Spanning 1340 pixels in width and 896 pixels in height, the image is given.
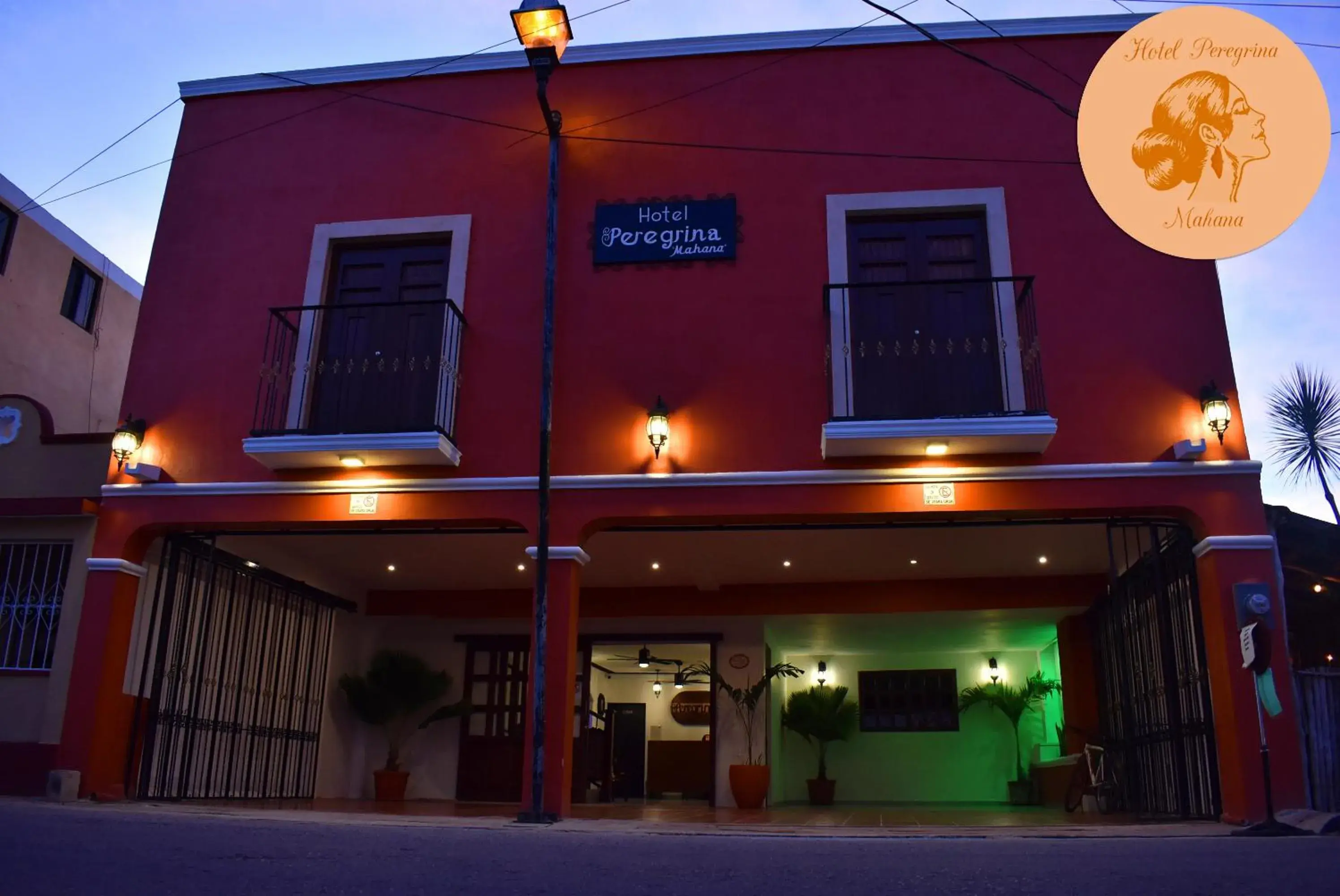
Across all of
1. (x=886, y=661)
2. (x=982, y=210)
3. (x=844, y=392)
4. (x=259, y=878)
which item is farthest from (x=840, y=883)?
(x=886, y=661)

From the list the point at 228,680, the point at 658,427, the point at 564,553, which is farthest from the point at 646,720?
the point at 658,427

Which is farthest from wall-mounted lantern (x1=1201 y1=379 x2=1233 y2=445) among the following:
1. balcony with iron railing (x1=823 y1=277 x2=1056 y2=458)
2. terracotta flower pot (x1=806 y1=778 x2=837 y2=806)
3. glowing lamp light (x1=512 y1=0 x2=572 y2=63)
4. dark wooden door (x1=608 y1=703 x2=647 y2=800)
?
dark wooden door (x1=608 y1=703 x2=647 y2=800)

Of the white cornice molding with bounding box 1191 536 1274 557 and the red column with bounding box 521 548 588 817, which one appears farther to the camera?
the red column with bounding box 521 548 588 817

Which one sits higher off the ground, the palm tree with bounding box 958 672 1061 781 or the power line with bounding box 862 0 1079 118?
the power line with bounding box 862 0 1079 118

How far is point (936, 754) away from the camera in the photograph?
52.1ft

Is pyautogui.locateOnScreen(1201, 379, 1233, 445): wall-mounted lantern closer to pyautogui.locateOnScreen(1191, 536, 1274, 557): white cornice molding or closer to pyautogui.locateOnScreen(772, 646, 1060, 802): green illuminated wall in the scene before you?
pyautogui.locateOnScreen(1191, 536, 1274, 557): white cornice molding

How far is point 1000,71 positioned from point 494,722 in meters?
9.00

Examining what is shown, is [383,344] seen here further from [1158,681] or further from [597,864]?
[1158,681]

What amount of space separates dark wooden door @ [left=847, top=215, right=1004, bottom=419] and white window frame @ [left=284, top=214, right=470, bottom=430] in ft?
10.5

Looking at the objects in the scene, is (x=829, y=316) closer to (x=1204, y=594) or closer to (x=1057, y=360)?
(x=1057, y=360)

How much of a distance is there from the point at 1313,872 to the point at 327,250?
8334 millimetres

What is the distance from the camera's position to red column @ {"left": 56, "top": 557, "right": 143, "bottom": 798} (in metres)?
8.54

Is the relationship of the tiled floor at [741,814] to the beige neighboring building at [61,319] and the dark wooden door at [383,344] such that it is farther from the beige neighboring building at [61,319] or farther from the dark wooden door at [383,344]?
the beige neighboring building at [61,319]

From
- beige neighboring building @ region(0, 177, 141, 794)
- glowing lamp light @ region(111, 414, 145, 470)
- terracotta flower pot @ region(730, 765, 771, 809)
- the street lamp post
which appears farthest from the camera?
terracotta flower pot @ region(730, 765, 771, 809)
